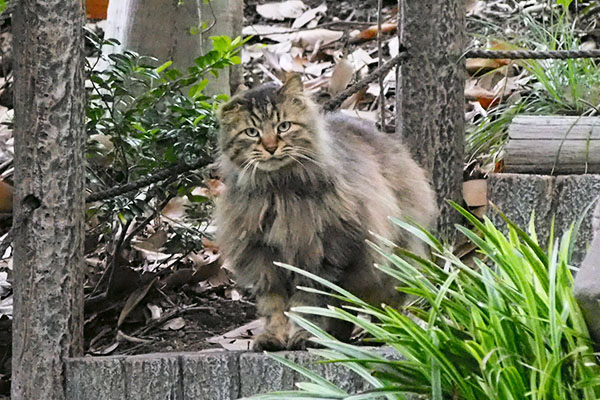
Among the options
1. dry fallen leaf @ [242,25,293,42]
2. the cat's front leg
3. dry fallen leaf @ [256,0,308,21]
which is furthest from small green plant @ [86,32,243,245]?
dry fallen leaf @ [256,0,308,21]

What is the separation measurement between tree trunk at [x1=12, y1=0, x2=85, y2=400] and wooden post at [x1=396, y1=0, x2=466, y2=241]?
1505 mm

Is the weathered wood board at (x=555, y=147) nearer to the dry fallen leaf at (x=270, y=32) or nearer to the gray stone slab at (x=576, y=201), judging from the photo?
the gray stone slab at (x=576, y=201)

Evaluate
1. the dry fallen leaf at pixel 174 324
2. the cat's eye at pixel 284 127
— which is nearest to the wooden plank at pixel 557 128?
the cat's eye at pixel 284 127

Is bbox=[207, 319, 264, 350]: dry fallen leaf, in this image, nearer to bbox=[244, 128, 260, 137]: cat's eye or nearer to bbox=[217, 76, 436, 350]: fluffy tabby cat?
bbox=[217, 76, 436, 350]: fluffy tabby cat

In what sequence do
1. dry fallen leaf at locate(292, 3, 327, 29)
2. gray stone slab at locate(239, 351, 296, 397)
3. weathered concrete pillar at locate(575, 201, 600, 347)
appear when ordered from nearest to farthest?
weathered concrete pillar at locate(575, 201, 600, 347)
gray stone slab at locate(239, 351, 296, 397)
dry fallen leaf at locate(292, 3, 327, 29)

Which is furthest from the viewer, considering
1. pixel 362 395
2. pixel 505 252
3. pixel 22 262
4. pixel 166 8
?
pixel 166 8

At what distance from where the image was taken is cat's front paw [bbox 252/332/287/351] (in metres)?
3.68

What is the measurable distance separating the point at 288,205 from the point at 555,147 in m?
1.09

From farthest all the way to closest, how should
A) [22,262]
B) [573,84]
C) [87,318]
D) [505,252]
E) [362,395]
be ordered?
1. [573,84]
2. [87,318]
3. [22,262]
4. [505,252]
5. [362,395]

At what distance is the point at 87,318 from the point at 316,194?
1304 mm

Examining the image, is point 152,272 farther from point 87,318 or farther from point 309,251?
point 309,251

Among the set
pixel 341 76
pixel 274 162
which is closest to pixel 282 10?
pixel 341 76

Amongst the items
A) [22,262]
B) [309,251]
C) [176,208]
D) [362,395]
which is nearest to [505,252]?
[362,395]

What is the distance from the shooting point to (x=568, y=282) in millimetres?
2945
